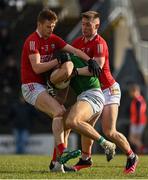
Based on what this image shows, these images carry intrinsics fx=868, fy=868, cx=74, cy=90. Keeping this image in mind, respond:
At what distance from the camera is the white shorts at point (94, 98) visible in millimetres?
12039

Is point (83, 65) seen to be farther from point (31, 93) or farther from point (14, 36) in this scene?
point (14, 36)

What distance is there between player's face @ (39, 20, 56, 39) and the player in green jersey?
472 millimetres

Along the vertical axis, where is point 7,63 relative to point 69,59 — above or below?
below

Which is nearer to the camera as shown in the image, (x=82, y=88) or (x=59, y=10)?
(x=82, y=88)

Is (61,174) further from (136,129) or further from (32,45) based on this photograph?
(136,129)

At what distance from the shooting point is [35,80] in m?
12.2

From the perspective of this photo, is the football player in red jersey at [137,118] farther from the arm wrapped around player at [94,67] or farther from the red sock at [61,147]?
the red sock at [61,147]

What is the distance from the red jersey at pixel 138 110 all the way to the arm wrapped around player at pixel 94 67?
12.1 meters

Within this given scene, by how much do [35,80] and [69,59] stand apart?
62 centimetres

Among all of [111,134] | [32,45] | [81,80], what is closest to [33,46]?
[32,45]

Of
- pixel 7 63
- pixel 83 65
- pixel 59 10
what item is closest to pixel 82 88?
pixel 83 65

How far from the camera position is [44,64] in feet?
39.1

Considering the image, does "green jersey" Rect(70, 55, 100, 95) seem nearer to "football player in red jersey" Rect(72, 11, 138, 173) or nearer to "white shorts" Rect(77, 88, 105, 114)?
"white shorts" Rect(77, 88, 105, 114)

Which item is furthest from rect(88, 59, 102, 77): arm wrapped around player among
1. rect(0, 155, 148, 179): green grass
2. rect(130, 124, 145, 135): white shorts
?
rect(130, 124, 145, 135): white shorts
